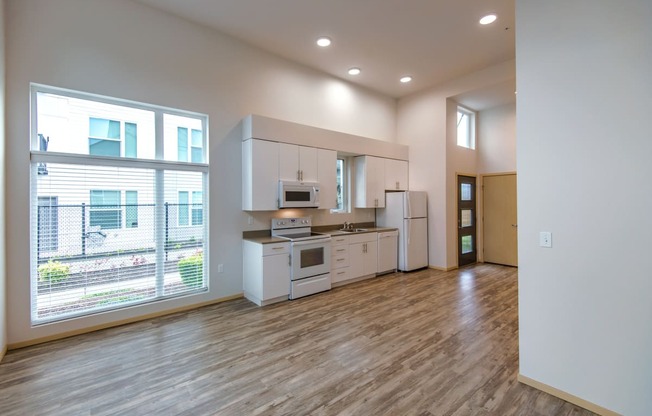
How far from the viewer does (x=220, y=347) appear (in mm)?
2855

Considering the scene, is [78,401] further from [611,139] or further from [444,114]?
[444,114]

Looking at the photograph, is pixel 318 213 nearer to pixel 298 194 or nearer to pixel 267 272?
pixel 298 194

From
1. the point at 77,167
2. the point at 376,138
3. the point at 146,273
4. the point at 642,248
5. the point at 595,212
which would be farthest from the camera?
the point at 376,138

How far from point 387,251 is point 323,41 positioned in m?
3.82

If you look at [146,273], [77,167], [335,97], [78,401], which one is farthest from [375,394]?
[335,97]

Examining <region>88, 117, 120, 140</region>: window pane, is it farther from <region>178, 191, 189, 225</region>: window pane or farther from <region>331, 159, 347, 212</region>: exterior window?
<region>331, 159, 347, 212</region>: exterior window

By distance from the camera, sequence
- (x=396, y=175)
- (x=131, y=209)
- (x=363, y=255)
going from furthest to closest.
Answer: (x=396, y=175), (x=363, y=255), (x=131, y=209)

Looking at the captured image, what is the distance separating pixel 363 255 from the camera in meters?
5.29

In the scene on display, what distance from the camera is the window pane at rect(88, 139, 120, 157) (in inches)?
128

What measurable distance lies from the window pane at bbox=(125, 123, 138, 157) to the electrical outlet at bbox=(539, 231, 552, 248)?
4290 millimetres

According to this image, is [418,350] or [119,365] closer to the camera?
[119,365]

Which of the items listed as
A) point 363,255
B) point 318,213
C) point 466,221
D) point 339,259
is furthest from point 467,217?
point 318,213

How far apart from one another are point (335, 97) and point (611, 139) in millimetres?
4360

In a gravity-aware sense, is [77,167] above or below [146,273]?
above
